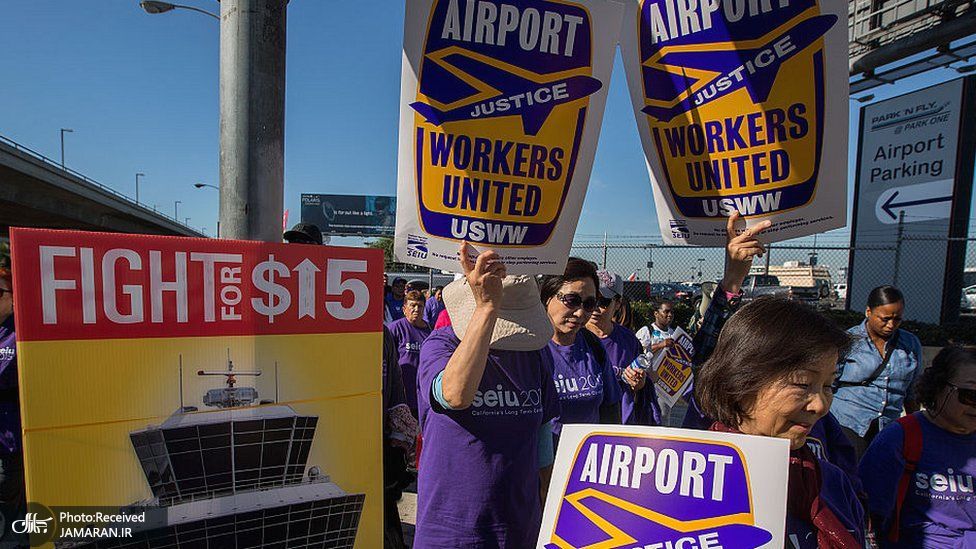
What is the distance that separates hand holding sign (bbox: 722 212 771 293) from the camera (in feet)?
6.28

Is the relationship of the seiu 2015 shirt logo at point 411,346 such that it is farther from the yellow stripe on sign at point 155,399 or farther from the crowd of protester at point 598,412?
the yellow stripe on sign at point 155,399

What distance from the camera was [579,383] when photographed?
285 centimetres

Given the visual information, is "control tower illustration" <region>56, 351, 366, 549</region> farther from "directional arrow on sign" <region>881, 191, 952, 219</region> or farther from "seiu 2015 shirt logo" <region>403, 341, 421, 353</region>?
"directional arrow on sign" <region>881, 191, 952, 219</region>

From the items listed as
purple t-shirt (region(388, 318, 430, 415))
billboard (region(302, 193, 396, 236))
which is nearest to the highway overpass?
billboard (region(302, 193, 396, 236))

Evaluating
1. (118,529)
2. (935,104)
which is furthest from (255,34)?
(935,104)

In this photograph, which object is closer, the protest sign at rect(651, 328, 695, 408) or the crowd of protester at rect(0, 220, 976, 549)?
the crowd of protester at rect(0, 220, 976, 549)

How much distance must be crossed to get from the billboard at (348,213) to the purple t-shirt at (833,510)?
147 feet

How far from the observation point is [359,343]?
1.63 m

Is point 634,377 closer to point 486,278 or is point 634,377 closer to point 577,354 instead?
point 577,354

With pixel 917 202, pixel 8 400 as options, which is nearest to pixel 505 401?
pixel 8 400

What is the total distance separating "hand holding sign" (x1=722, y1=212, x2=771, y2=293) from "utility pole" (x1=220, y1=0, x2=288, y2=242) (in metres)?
1.59

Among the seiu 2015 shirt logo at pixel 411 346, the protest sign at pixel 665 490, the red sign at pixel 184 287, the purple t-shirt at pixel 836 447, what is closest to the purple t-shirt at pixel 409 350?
the seiu 2015 shirt logo at pixel 411 346

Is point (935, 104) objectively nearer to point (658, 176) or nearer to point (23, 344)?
point (658, 176)

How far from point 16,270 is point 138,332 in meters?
0.27
